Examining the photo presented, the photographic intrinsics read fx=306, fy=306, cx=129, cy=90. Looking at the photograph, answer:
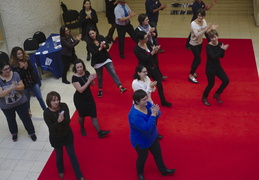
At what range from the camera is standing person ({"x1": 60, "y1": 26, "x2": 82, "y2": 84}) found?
6.79m

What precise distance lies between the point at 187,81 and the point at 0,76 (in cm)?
401

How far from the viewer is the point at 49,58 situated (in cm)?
717

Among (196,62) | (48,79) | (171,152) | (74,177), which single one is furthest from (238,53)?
(74,177)

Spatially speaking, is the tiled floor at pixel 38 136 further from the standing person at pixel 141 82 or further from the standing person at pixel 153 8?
the standing person at pixel 141 82

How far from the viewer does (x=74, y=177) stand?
4609 millimetres

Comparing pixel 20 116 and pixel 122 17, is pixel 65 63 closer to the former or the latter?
pixel 122 17

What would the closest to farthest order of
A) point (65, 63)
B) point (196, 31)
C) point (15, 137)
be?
point (15, 137), point (196, 31), point (65, 63)

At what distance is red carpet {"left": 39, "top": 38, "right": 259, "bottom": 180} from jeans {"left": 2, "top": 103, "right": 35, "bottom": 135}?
71 centimetres

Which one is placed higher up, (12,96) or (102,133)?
(12,96)

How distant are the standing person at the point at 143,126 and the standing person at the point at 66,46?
3.40 m

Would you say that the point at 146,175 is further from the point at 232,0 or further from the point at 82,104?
the point at 232,0

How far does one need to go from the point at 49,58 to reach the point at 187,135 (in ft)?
12.3

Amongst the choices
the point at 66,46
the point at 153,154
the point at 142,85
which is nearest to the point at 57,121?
the point at 153,154

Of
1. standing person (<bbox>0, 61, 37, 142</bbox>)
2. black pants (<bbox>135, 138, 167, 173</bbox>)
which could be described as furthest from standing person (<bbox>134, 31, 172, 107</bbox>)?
standing person (<bbox>0, 61, 37, 142</bbox>)
